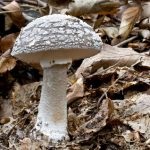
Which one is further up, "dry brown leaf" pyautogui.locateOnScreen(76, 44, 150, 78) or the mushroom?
the mushroom

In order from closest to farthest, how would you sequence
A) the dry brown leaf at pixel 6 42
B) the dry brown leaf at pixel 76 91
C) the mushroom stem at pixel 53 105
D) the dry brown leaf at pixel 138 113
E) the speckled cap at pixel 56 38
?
the speckled cap at pixel 56 38, the mushroom stem at pixel 53 105, the dry brown leaf at pixel 138 113, the dry brown leaf at pixel 76 91, the dry brown leaf at pixel 6 42

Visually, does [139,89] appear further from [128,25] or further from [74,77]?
[128,25]

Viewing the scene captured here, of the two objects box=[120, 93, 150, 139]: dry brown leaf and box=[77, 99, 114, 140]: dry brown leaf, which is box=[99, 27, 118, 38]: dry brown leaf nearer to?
box=[120, 93, 150, 139]: dry brown leaf

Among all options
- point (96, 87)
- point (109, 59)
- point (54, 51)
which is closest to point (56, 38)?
point (54, 51)

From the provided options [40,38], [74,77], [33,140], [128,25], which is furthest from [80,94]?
[128,25]

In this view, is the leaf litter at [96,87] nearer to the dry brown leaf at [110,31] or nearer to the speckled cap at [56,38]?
the dry brown leaf at [110,31]

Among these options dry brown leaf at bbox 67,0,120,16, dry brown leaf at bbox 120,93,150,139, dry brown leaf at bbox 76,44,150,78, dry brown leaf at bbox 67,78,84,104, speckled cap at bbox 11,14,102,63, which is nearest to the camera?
speckled cap at bbox 11,14,102,63

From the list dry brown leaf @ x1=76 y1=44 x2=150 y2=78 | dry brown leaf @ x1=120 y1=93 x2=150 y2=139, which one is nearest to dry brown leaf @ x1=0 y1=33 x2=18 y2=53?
dry brown leaf @ x1=76 y1=44 x2=150 y2=78

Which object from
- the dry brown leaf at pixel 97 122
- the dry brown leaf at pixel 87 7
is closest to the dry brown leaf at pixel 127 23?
the dry brown leaf at pixel 87 7
